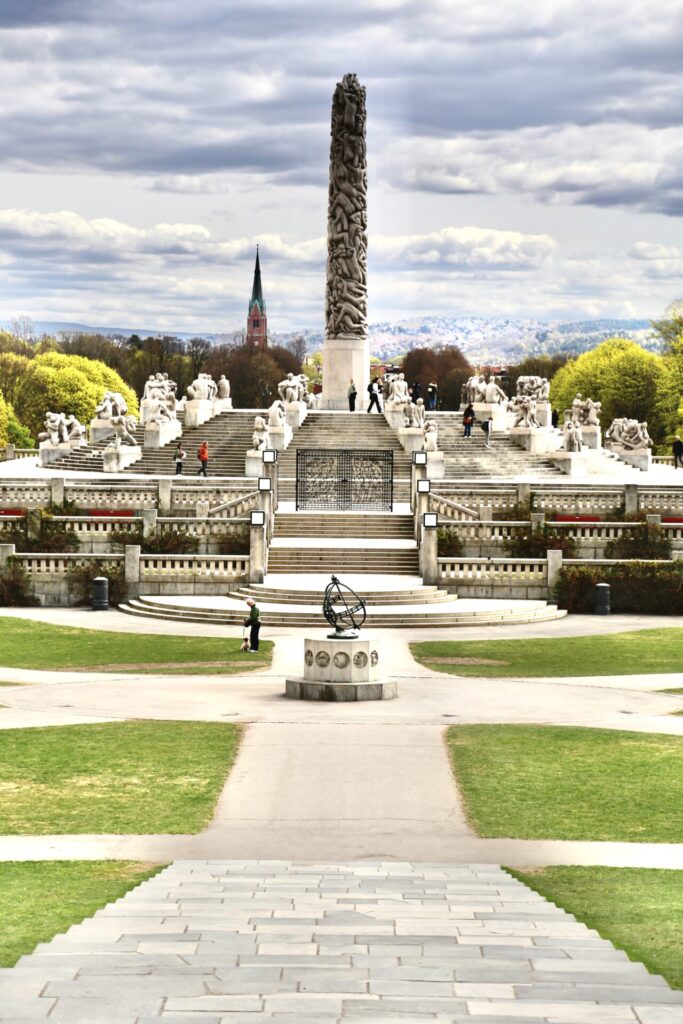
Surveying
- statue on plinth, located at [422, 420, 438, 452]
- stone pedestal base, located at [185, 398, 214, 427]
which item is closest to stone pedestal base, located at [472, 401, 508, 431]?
statue on plinth, located at [422, 420, 438, 452]

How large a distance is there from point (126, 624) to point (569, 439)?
3714cm

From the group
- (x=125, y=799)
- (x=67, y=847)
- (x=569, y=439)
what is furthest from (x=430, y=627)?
(x=569, y=439)

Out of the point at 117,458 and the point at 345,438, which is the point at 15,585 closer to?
the point at 117,458

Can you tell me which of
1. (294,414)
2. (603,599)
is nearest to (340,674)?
(603,599)

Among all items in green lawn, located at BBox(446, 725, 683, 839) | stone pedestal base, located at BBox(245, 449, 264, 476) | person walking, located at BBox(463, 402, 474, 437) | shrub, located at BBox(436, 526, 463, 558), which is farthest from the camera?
person walking, located at BBox(463, 402, 474, 437)

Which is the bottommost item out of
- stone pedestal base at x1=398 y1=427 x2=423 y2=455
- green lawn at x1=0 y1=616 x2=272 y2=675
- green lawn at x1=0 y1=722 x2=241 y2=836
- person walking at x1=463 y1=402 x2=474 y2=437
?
green lawn at x1=0 y1=616 x2=272 y2=675

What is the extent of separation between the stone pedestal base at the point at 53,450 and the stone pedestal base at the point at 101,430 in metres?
1.16

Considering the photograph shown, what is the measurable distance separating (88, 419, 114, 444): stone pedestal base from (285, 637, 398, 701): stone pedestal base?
170 feet

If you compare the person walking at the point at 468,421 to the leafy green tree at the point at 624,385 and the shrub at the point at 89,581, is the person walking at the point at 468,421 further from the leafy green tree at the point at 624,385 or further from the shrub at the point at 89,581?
the leafy green tree at the point at 624,385

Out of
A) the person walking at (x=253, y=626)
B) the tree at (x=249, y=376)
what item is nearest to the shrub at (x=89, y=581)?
the person walking at (x=253, y=626)

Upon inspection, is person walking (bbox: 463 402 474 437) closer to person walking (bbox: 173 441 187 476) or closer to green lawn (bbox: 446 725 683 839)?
person walking (bbox: 173 441 187 476)

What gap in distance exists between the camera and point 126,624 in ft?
148

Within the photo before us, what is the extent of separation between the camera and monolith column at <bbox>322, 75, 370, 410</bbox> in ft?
294

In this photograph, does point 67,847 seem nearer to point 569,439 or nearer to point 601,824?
point 601,824
